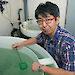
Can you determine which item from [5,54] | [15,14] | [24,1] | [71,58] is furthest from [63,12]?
[71,58]

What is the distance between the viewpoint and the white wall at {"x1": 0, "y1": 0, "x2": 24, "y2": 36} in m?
1.75

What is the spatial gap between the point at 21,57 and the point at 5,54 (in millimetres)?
270

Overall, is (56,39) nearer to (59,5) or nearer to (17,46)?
(17,46)

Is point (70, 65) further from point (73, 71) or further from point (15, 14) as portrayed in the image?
point (15, 14)

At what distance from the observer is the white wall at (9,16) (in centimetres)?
175

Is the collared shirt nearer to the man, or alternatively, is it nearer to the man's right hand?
the man

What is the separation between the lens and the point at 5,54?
1.43 meters

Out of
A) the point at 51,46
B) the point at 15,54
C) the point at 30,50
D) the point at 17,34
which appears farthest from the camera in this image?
the point at 17,34

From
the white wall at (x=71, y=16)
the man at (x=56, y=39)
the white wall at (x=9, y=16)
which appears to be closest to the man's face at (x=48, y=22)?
the man at (x=56, y=39)

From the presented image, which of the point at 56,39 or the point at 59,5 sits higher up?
the point at 59,5

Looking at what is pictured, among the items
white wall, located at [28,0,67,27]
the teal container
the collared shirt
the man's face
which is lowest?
the teal container

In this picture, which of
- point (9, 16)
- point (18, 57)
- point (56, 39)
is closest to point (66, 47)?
point (56, 39)

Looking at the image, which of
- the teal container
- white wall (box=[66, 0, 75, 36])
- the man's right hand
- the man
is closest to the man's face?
the man

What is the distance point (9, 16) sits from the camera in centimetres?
188
